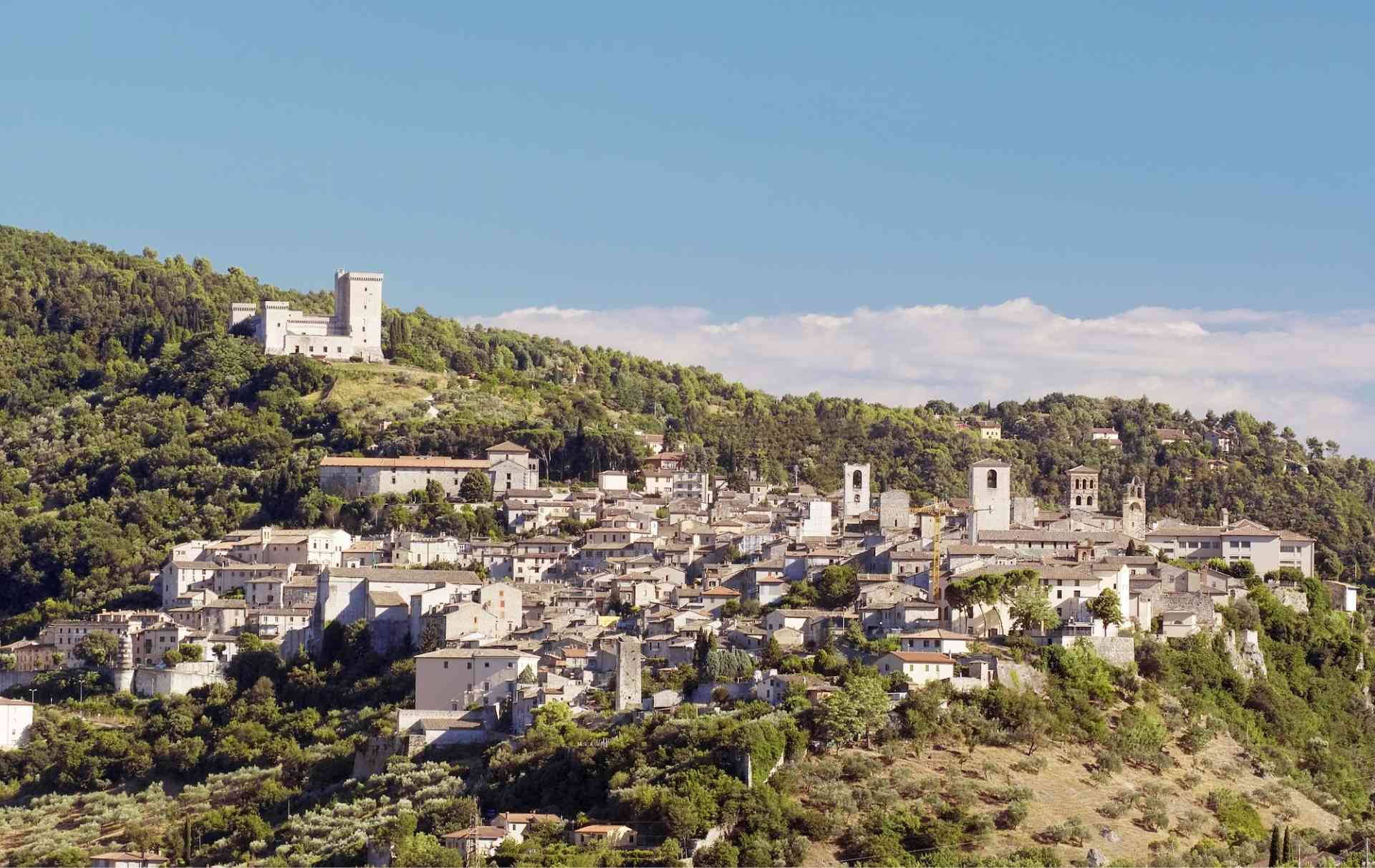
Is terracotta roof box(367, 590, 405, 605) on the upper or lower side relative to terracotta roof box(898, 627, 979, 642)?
upper

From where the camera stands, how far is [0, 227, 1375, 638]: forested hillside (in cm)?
8781

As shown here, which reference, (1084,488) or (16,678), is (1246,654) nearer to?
(1084,488)

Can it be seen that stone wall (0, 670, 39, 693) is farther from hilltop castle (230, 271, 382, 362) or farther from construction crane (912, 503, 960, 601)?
hilltop castle (230, 271, 382, 362)

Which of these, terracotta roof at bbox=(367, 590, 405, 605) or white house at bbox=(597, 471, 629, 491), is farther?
white house at bbox=(597, 471, 629, 491)

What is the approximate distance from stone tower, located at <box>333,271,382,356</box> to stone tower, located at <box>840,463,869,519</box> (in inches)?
1160

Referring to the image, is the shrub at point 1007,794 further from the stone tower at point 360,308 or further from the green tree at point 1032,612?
the stone tower at point 360,308

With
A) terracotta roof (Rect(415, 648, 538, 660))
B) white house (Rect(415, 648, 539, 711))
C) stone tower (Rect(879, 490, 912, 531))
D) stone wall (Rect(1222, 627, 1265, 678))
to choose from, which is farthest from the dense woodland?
stone tower (Rect(879, 490, 912, 531))

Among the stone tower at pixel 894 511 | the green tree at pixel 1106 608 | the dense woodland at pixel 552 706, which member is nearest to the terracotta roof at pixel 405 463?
the dense woodland at pixel 552 706

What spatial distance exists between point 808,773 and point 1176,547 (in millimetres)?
26561

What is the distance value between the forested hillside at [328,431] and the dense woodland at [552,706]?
205 millimetres

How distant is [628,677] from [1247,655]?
1919 centimetres

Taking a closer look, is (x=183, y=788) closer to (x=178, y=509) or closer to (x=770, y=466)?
(x=178, y=509)

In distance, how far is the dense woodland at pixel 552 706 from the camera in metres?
53.8

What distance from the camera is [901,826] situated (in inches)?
2046
